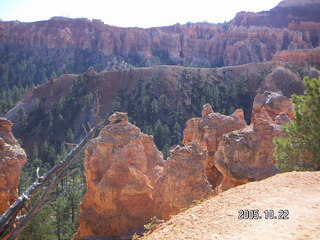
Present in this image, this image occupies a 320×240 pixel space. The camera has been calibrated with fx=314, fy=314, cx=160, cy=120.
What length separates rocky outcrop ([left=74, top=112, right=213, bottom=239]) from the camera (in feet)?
44.9

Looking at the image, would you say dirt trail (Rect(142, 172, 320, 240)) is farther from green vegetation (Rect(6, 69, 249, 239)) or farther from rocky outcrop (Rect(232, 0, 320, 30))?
rocky outcrop (Rect(232, 0, 320, 30))

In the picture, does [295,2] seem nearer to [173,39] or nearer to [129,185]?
[173,39]

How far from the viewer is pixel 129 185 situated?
16.3m

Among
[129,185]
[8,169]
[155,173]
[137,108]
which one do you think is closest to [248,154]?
[129,185]

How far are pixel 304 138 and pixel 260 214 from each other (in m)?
6.62

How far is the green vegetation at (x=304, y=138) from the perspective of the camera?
11469 millimetres

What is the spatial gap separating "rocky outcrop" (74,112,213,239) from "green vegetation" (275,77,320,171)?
135 inches

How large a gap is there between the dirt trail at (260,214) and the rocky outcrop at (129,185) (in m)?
5.23

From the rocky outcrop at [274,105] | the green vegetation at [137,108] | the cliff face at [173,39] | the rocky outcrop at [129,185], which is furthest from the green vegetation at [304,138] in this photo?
the cliff face at [173,39]

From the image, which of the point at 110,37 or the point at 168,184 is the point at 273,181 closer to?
the point at 168,184

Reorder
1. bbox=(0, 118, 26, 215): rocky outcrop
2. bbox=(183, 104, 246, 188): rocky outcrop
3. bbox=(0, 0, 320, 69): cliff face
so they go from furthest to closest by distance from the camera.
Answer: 1. bbox=(0, 0, 320, 69): cliff face
2. bbox=(183, 104, 246, 188): rocky outcrop
3. bbox=(0, 118, 26, 215): rocky outcrop

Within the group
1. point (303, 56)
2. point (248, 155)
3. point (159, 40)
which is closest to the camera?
point (248, 155)

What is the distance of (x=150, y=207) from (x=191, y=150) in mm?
4251

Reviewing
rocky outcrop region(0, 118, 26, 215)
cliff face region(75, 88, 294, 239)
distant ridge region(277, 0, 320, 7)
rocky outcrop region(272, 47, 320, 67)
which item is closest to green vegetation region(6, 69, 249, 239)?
rocky outcrop region(272, 47, 320, 67)
